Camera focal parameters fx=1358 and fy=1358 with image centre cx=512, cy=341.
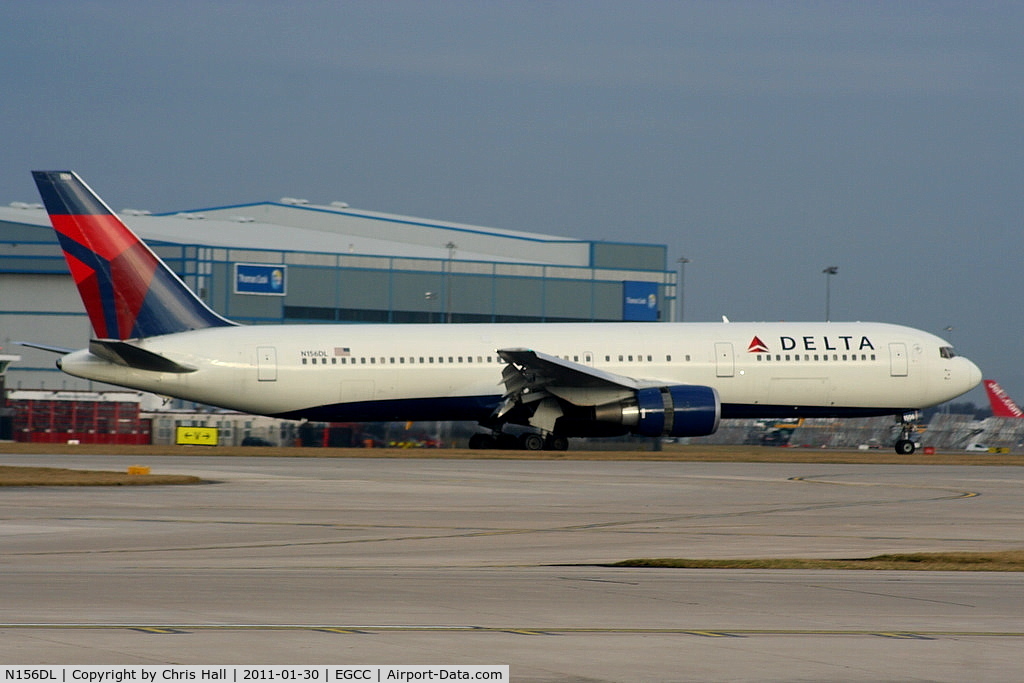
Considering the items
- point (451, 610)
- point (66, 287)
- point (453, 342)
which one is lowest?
point (451, 610)

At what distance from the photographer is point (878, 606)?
1190 centimetres

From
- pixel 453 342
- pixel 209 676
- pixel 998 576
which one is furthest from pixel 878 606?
pixel 453 342

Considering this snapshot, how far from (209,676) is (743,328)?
111 feet

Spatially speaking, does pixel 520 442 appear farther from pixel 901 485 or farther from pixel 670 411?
pixel 901 485

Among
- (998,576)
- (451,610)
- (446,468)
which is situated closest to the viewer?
(451,610)

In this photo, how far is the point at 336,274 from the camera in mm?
83562

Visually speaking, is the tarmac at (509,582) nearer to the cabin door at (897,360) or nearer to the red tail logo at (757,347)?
the red tail logo at (757,347)

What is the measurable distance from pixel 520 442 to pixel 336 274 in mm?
45943

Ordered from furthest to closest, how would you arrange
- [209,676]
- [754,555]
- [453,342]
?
[453,342]
[754,555]
[209,676]

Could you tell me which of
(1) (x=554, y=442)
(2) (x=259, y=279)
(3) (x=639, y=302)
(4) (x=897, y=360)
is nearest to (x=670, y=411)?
(1) (x=554, y=442)

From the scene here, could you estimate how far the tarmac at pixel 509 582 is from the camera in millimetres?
9062

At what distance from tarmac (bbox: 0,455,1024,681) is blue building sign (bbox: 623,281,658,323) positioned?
63.8m

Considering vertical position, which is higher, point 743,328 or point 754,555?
point 743,328

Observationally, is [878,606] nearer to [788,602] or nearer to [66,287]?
[788,602]
